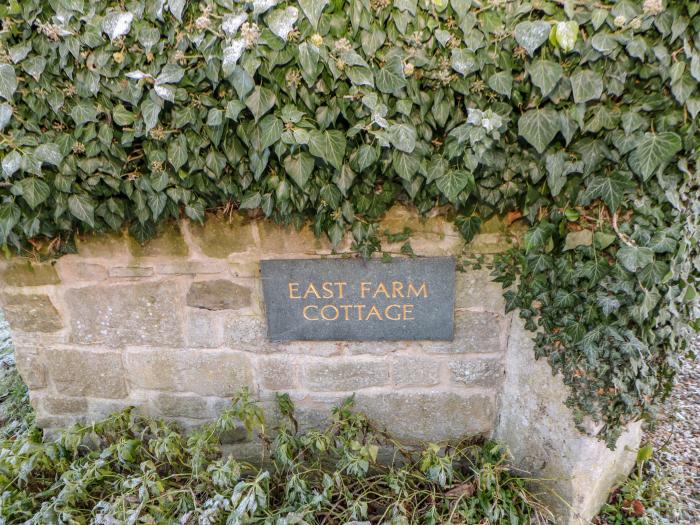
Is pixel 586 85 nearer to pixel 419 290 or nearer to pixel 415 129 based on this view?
pixel 415 129

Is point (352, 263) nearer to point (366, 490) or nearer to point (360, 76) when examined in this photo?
point (360, 76)

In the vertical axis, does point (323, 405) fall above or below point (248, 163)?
below

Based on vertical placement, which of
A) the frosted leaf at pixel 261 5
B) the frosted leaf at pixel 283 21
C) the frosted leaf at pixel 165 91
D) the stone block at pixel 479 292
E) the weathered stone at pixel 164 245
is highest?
the frosted leaf at pixel 261 5

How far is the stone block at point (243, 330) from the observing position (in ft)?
6.43

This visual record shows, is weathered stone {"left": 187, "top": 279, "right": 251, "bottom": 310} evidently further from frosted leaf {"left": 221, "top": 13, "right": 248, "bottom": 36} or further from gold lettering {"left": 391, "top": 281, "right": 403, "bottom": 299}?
frosted leaf {"left": 221, "top": 13, "right": 248, "bottom": 36}

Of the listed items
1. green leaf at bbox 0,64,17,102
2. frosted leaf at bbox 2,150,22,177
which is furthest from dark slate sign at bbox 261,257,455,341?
green leaf at bbox 0,64,17,102

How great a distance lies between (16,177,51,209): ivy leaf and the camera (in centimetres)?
155

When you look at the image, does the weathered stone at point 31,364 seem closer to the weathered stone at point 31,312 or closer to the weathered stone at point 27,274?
the weathered stone at point 31,312

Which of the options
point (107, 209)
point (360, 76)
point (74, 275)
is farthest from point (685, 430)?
point (74, 275)

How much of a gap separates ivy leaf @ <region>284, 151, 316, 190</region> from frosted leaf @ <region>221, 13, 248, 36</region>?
0.41 metres

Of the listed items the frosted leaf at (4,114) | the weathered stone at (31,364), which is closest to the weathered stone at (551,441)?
the frosted leaf at (4,114)

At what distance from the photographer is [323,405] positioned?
208 cm

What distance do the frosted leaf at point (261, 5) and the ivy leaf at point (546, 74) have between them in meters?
0.81

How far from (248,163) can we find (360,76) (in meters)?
0.49
